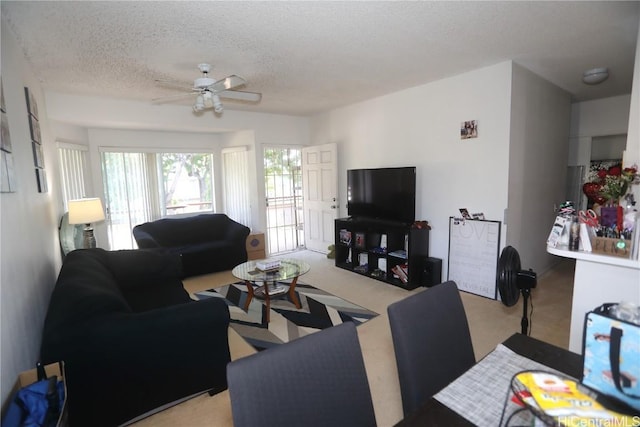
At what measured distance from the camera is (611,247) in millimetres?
1584

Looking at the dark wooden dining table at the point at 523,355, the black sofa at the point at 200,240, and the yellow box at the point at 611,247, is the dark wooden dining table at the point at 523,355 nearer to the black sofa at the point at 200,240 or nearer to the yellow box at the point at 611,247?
the yellow box at the point at 611,247

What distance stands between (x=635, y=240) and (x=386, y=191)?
2815 millimetres

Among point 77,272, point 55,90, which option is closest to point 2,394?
point 77,272

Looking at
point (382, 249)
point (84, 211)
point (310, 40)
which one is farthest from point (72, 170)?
point (382, 249)

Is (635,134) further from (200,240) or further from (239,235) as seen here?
(200,240)

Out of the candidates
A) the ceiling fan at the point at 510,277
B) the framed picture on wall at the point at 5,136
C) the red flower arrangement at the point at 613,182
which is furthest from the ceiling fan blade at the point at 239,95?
the red flower arrangement at the point at 613,182

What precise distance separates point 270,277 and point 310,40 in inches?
87.8

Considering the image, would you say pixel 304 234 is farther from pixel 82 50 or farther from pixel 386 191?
pixel 82 50

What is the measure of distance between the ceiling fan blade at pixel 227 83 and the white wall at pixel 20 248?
4.33 feet

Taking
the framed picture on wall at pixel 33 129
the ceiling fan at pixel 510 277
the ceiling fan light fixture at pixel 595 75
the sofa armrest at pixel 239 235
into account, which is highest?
the ceiling fan light fixture at pixel 595 75

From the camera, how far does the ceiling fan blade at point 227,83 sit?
254cm

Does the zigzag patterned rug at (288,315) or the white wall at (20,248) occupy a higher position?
the white wall at (20,248)

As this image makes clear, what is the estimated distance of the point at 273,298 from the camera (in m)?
3.67

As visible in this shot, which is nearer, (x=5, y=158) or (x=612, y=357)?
(x=612, y=357)
